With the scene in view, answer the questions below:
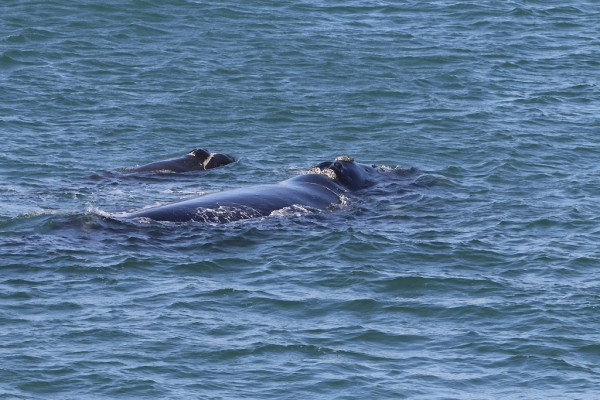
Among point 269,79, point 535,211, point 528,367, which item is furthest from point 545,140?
point 528,367

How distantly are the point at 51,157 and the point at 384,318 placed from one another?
11100mm

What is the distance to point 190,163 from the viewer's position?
86.8ft

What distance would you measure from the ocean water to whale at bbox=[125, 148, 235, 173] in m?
0.41

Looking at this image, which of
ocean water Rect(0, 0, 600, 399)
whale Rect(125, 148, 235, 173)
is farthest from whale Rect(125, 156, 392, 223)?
whale Rect(125, 148, 235, 173)

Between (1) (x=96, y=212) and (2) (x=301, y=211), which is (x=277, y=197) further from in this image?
(1) (x=96, y=212)

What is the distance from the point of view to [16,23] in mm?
36812

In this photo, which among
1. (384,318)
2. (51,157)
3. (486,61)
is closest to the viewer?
(384,318)

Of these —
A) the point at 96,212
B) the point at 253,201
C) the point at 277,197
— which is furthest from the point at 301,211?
the point at 96,212

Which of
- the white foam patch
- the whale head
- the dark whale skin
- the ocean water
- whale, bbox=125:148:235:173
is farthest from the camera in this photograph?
whale, bbox=125:148:235:173

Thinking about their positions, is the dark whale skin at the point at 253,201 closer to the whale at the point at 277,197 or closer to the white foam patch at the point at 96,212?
the whale at the point at 277,197

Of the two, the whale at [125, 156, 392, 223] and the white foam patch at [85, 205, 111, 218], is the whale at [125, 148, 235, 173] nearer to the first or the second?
the whale at [125, 156, 392, 223]

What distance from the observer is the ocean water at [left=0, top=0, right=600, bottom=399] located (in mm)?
16391

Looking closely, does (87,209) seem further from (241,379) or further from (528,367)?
(528,367)

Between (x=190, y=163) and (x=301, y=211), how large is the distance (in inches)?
179
